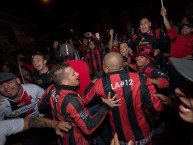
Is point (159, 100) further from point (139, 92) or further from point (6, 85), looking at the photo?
point (6, 85)

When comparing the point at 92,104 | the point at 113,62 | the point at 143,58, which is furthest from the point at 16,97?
the point at 143,58

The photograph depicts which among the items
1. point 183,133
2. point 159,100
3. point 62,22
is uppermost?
point 62,22

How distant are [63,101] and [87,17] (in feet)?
82.1

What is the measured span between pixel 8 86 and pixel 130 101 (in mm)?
2021

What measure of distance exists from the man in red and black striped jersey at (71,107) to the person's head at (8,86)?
2.20ft

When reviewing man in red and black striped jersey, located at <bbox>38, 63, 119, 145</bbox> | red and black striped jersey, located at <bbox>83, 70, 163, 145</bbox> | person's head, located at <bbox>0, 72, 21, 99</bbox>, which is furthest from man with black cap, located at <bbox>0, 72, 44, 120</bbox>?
red and black striped jersey, located at <bbox>83, 70, 163, 145</bbox>

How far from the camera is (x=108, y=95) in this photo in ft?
8.42

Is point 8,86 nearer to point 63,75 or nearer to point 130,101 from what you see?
point 63,75

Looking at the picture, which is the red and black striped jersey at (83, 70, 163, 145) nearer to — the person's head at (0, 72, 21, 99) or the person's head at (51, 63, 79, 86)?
the person's head at (51, 63, 79, 86)

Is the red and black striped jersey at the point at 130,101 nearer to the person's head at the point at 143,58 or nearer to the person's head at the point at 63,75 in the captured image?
the person's head at the point at 63,75

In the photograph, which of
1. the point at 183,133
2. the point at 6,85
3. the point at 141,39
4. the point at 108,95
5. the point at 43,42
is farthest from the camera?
the point at 43,42

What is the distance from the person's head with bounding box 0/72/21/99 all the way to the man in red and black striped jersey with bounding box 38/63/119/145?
67 centimetres

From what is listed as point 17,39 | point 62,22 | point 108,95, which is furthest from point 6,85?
point 62,22

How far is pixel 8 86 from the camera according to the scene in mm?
3037
